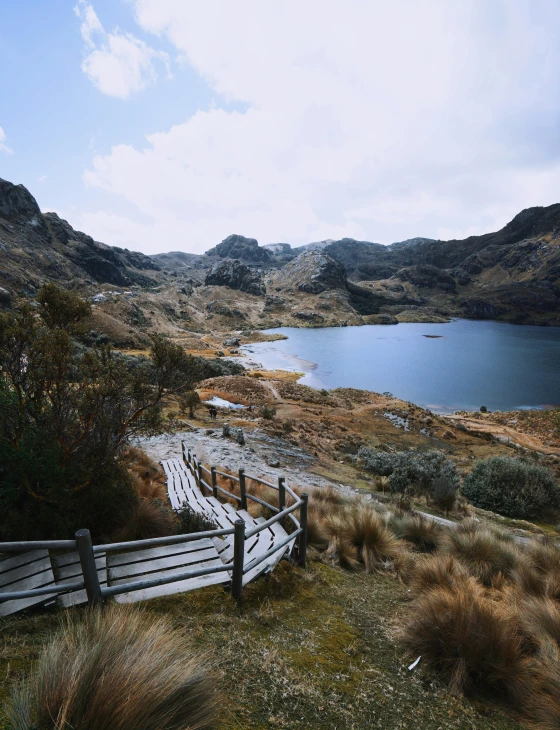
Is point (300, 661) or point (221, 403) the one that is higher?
point (300, 661)

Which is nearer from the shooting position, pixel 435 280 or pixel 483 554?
pixel 483 554

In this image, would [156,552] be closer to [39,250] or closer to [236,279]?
[39,250]

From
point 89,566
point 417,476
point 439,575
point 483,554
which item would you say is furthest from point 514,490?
point 89,566

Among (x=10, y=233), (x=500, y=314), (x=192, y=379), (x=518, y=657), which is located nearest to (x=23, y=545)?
(x=192, y=379)

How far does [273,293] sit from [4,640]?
18133cm

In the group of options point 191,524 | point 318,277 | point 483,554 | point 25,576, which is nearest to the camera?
point 25,576

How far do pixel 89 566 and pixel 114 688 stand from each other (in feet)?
4.90

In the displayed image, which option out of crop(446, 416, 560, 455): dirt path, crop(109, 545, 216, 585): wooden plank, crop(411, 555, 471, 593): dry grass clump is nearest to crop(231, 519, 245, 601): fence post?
crop(109, 545, 216, 585): wooden plank

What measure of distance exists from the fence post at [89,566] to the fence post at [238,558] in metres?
1.37

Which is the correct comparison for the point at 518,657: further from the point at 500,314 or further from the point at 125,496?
the point at 500,314

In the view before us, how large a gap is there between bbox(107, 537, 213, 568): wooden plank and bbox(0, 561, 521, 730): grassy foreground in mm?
709

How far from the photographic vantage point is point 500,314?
481 ft

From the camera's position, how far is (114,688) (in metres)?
1.93

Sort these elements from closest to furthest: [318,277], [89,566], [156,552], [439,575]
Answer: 1. [89,566]
2. [156,552]
3. [439,575]
4. [318,277]
